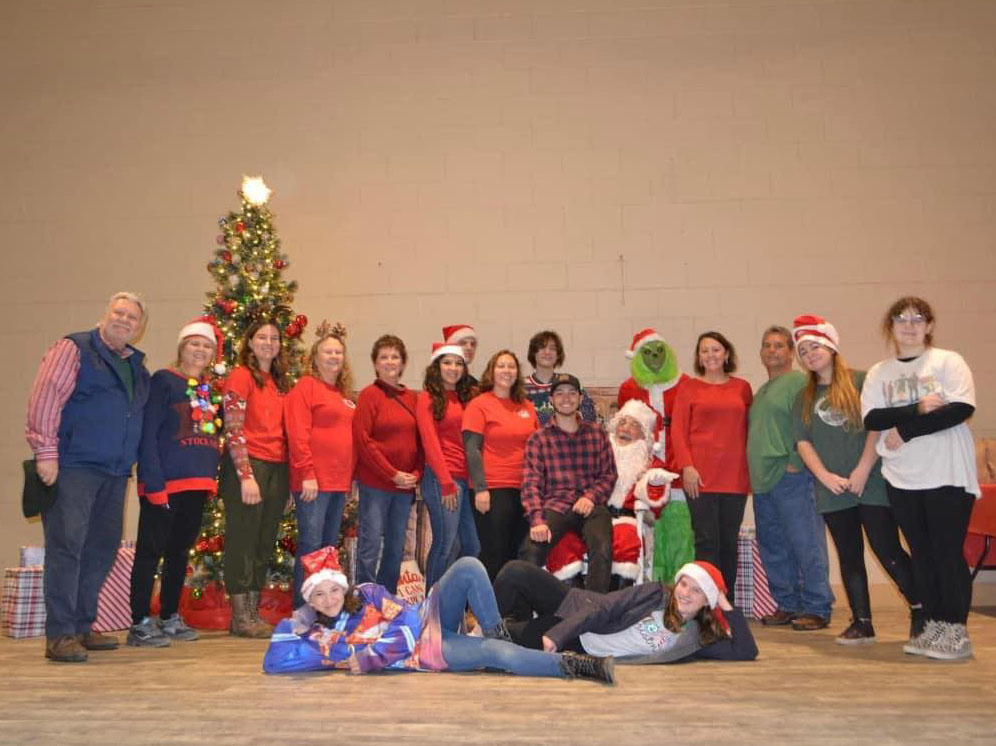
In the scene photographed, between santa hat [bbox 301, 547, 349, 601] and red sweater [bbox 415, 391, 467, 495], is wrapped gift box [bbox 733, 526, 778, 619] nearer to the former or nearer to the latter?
red sweater [bbox 415, 391, 467, 495]

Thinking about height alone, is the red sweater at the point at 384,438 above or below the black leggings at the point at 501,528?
above

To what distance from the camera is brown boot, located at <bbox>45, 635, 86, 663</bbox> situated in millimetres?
3877

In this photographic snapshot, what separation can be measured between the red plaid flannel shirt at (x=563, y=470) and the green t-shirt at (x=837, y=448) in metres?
0.95

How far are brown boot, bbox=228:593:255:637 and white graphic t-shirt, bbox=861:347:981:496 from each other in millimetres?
2987

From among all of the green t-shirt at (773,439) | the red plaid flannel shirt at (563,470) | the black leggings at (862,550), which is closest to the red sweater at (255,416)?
the red plaid flannel shirt at (563,470)

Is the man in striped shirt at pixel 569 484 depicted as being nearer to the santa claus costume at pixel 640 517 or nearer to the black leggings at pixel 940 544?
the santa claus costume at pixel 640 517

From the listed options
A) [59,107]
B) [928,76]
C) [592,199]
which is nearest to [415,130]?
[592,199]

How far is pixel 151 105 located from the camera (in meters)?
7.15

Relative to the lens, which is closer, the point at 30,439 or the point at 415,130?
the point at 30,439

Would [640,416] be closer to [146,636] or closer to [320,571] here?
[320,571]

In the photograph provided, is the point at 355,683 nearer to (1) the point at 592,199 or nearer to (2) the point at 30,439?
(2) the point at 30,439

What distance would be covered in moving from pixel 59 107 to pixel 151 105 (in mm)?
711

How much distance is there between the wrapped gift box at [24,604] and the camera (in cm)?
475

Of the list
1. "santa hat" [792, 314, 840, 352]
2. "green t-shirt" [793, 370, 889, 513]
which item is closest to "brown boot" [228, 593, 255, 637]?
"green t-shirt" [793, 370, 889, 513]
